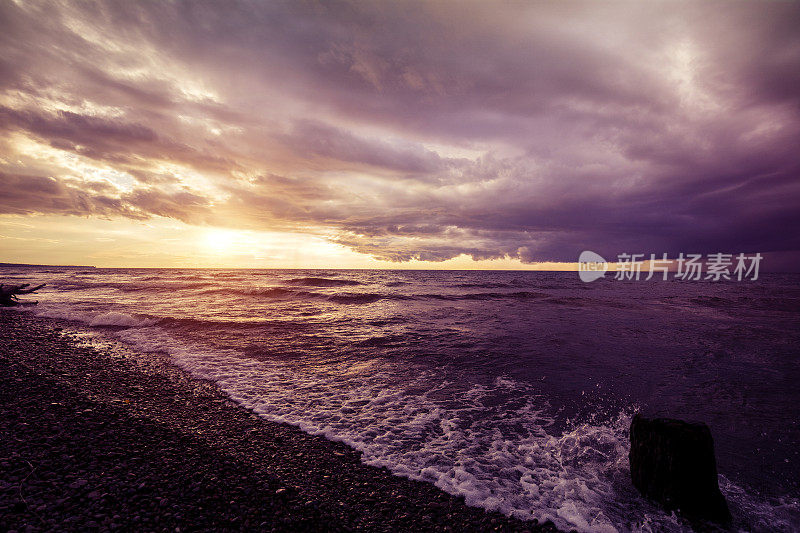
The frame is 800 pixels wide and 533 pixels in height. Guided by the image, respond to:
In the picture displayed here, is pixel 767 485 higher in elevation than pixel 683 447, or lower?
lower

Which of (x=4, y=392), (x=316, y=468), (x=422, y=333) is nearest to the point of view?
(x=316, y=468)

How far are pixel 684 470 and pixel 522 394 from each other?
15.5 feet

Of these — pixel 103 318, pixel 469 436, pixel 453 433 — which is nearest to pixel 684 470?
pixel 469 436

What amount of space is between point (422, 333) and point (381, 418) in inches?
390

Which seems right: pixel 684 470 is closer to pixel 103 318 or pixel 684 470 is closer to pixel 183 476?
pixel 183 476

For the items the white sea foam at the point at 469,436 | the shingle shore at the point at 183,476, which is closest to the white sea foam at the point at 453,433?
the white sea foam at the point at 469,436

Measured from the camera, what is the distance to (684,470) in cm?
441

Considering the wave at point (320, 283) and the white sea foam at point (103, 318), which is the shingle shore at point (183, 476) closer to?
the white sea foam at point (103, 318)

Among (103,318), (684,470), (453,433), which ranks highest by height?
(684,470)

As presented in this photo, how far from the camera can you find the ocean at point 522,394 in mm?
5074

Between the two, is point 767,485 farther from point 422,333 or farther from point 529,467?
point 422,333

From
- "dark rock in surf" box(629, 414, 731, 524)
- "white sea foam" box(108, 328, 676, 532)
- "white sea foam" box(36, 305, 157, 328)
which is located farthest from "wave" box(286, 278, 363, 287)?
"dark rock in surf" box(629, 414, 731, 524)

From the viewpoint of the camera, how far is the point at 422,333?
56.4 ft

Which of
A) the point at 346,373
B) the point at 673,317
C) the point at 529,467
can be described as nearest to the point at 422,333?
the point at 346,373
